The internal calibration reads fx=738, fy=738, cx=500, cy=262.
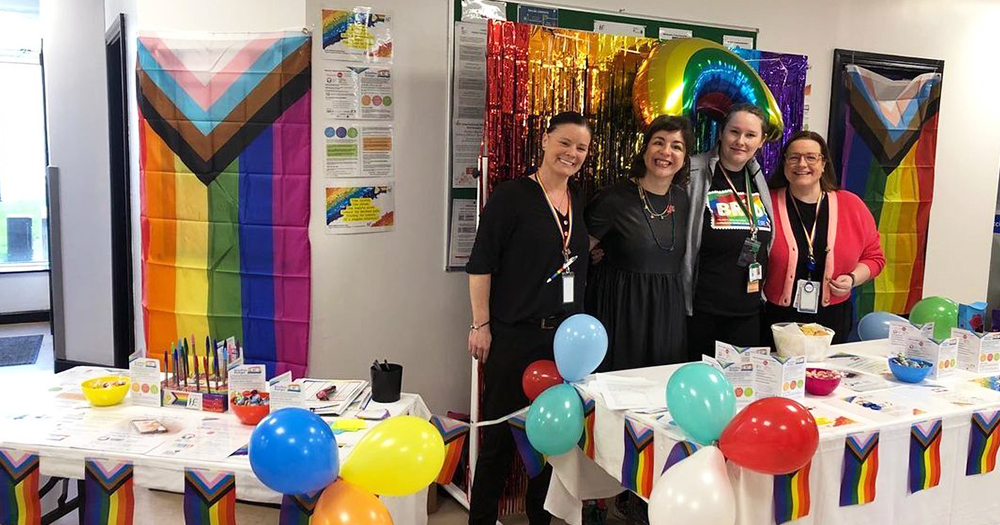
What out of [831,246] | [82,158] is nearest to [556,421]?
[831,246]

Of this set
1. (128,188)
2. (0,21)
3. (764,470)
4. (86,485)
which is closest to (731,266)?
(764,470)

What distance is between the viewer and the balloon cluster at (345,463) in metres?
1.55

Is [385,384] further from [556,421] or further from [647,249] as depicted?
[647,249]

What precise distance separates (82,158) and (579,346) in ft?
11.7

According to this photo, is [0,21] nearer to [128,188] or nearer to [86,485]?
[128,188]

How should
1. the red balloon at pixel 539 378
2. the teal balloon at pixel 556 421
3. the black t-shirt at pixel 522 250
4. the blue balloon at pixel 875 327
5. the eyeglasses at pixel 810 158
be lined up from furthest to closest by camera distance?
the blue balloon at pixel 875 327 < the eyeglasses at pixel 810 158 < the black t-shirt at pixel 522 250 < the red balloon at pixel 539 378 < the teal balloon at pixel 556 421

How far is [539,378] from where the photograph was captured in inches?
89.8

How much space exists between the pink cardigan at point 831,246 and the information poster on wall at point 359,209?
152 cm

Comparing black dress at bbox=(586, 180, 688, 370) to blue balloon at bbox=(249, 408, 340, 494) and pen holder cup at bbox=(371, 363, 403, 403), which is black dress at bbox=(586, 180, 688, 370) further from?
blue balloon at bbox=(249, 408, 340, 494)

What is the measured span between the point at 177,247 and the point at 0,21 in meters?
4.80

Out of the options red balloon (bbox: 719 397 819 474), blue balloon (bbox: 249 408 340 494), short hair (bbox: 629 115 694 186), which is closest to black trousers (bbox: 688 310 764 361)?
short hair (bbox: 629 115 694 186)

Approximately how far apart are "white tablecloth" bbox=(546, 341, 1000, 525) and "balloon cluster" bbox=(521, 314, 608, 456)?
0.07 m

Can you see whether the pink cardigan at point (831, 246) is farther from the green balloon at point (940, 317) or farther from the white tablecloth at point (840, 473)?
the white tablecloth at point (840, 473)

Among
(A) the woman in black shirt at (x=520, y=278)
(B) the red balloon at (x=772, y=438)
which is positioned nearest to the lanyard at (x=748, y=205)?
(A) the woman in black shirt at (x=520, y=278)
